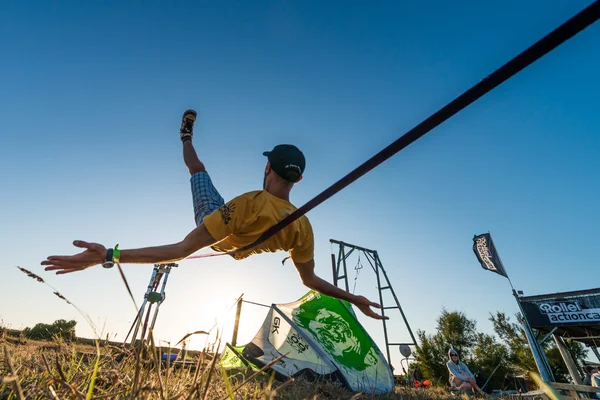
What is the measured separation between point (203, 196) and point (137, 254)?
1.46 m

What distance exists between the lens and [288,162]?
102 inches

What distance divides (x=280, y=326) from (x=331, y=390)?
221 cm

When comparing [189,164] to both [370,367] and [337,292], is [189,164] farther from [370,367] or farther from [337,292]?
[370,367]

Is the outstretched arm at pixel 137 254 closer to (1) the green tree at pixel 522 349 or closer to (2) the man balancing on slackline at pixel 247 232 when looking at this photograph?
(2) the man balancing on slackline at pixel 247 232

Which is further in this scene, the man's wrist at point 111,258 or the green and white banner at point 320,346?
the green and white banner at point 320,346

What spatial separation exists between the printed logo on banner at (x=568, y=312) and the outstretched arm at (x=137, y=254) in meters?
12.4

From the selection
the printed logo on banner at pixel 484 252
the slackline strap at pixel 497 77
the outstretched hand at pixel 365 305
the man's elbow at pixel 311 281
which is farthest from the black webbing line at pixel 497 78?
the printed logo on banner at pixel 484 252

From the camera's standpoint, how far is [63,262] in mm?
1536

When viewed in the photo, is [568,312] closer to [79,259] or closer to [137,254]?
[137,254]

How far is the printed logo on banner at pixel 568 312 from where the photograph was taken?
363 inches

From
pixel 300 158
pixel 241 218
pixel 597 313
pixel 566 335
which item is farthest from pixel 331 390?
pixel 566 335

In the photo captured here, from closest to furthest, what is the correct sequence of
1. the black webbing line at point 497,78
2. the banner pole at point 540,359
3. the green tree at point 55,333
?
the black webbing line at point 497,78 → the green tree at point 55,333 → the banner pole at point 540,359

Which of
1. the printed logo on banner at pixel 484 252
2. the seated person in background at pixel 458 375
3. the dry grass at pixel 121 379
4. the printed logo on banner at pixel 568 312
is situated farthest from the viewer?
the printed logo on banner at pixel 484 252

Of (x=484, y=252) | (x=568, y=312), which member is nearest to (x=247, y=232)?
(x=568, y=312)
